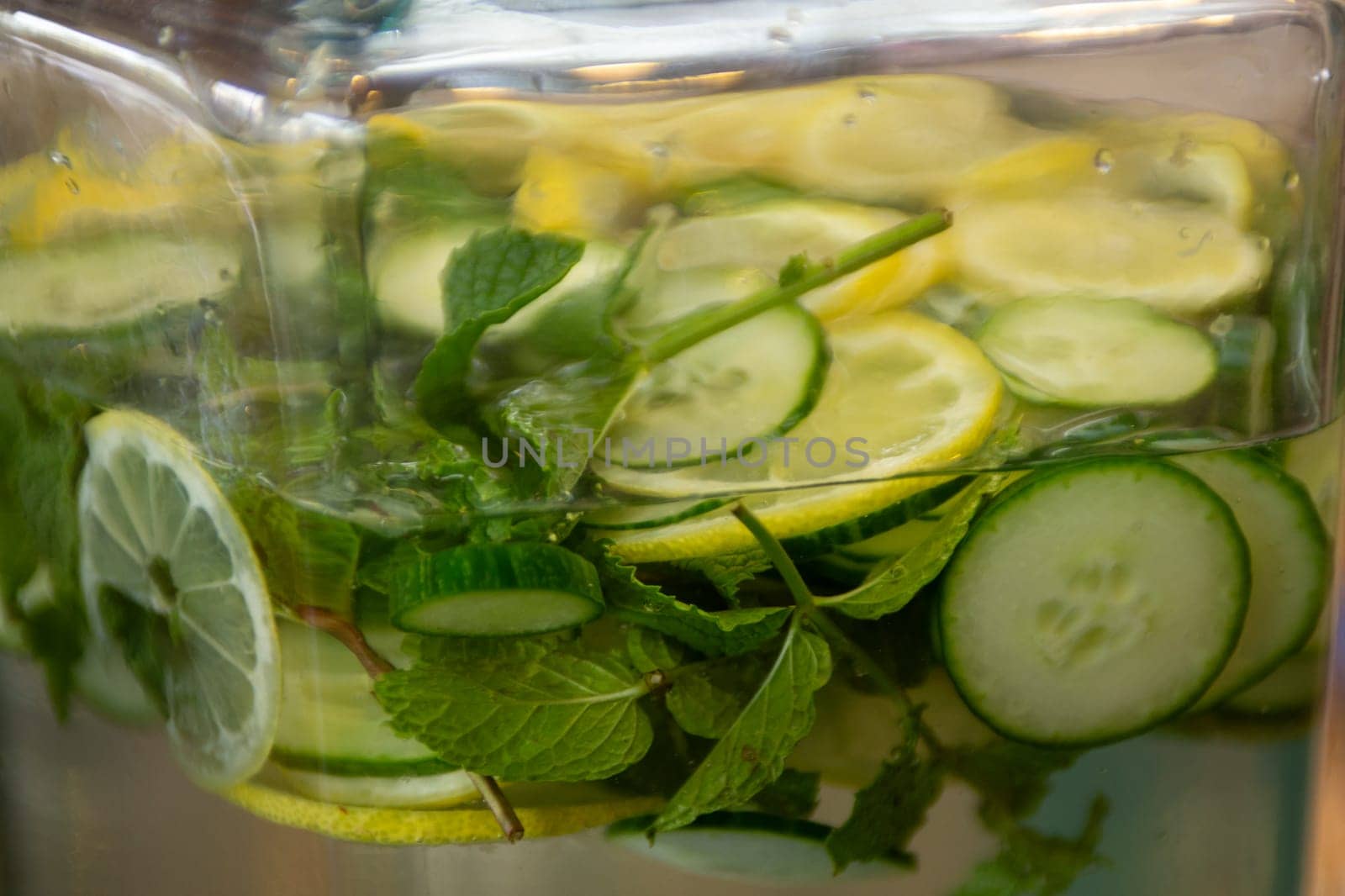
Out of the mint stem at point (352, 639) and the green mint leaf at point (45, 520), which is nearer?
the mint stem at point (352, 639)

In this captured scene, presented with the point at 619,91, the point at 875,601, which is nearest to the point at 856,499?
the point at 875,601

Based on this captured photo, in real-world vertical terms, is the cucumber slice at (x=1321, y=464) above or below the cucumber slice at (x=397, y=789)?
above

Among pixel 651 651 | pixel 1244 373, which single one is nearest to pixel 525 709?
pixel 651 651

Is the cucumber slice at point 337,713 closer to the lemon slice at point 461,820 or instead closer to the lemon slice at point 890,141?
the lemon slice at point 461,820

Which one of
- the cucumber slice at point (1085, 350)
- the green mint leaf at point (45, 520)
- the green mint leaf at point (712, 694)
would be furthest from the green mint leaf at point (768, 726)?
the green mint leaf at point (45, 520)

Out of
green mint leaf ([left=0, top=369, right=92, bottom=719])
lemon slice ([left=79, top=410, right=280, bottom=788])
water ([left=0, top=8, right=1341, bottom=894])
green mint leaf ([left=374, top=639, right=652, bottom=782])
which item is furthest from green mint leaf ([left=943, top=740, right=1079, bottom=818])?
green mint leaf ([left=0, top=369, right=92, bottom=719])

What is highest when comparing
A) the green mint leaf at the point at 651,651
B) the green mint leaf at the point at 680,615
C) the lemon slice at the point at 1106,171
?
the lemon slice at the point at 1106,171

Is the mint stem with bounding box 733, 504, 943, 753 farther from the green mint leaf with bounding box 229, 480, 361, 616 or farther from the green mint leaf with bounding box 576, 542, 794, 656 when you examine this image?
the green mint leaf with bounding box 229, 480, 361, 616
